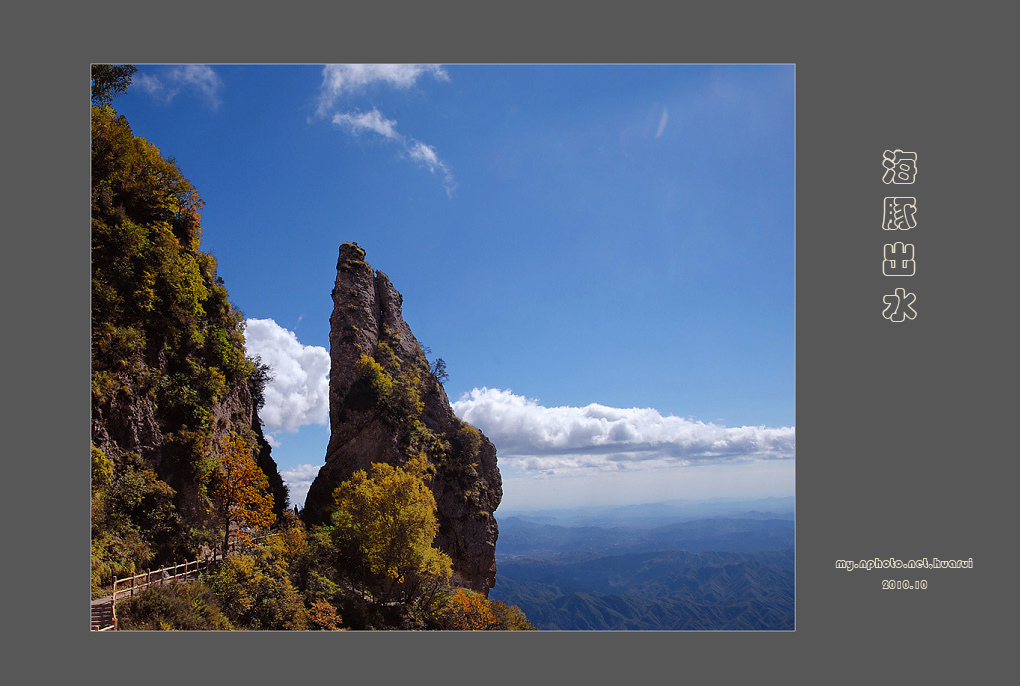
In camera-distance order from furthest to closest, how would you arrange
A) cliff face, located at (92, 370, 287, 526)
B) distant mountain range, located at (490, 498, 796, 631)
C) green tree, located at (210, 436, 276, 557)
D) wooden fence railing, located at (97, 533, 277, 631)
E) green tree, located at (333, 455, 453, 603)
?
distant mountain range, located at (490, 498, 796, 631), green tree, located at (333, 455, 453, 603), green tree, located at (210, 436, 276, 557), cliff face, located at (92, 370, 287, 526), wooden fence railing, located at (97, 533, 277, 631)

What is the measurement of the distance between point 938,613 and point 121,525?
14554 mm

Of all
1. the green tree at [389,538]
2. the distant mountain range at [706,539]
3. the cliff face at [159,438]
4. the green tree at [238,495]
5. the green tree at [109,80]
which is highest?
the green tree at [109,80]

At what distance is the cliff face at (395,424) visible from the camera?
18578 millimetres

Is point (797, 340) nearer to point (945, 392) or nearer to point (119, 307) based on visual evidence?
point (945, 392)

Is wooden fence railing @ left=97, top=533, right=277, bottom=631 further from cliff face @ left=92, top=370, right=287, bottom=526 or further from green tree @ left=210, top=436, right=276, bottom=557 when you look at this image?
cliff face @ left=92, top=370, right=287, bottom=526

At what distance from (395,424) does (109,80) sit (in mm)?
13881

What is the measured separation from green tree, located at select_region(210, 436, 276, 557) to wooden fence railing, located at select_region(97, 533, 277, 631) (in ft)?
0.92

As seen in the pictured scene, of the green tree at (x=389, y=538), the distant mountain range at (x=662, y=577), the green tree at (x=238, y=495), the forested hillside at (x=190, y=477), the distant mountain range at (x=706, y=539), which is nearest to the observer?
the forested hillside at (x=190, y=477)

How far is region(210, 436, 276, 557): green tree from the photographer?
36.1 ft

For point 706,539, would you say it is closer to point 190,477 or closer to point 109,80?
point 190,477

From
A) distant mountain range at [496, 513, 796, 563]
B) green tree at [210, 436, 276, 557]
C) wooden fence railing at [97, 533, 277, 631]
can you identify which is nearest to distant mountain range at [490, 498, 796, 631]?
distant mountain range at [496, 513, 796, 563]

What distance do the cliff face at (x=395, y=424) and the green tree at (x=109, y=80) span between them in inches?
481

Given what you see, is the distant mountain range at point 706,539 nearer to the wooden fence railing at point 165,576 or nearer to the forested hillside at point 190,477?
the forested hillside at point 190,477

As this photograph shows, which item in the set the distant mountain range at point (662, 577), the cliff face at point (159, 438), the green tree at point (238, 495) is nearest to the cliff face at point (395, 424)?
the green tree at point (238, 495)
